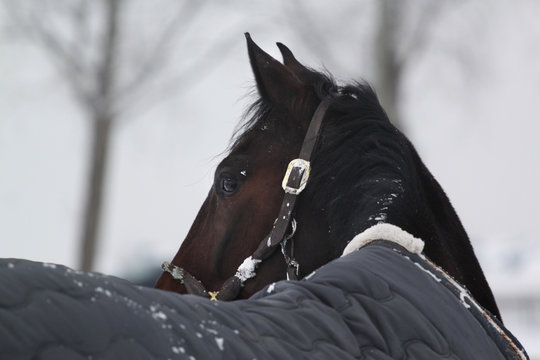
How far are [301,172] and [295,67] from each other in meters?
0.54

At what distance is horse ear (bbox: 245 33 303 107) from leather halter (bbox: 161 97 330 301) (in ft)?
0.46

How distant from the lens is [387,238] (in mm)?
2184

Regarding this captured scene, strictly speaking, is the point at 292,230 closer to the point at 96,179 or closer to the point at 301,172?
the point at 301,172

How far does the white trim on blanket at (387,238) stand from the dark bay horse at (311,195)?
0.07 m

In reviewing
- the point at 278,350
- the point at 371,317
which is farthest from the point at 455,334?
the point at 278,350

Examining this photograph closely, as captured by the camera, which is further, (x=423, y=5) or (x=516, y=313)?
(x=516, y=313)

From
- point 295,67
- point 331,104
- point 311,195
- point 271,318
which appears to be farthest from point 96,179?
point 271,318

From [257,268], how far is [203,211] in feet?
1.13

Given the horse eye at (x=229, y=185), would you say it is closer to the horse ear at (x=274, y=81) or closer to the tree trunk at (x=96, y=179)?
the horse ear at (x=274, y=81)

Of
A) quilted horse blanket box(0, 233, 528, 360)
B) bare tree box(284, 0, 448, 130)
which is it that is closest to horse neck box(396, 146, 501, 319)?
quilted horse blanket box(0, 233, 528, 360)

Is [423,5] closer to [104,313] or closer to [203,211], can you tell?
[203,211]

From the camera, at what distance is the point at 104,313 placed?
4.49 feet

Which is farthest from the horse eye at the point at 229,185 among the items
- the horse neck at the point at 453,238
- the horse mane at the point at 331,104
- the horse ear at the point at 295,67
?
the horse neck at the point at 453,238

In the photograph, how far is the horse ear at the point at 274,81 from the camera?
2.73 m
